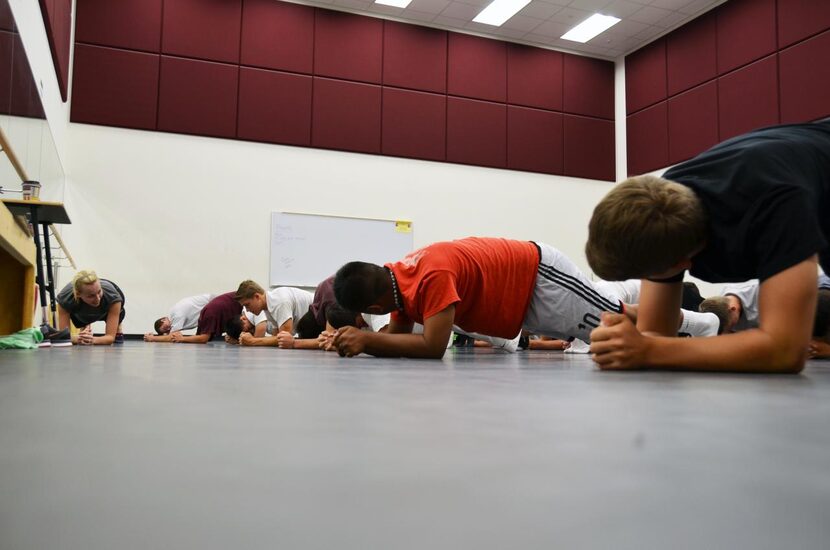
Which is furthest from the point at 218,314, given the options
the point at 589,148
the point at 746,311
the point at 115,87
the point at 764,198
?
the point at 589,148

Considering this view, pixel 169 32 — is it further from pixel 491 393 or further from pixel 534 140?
pixel 491 393

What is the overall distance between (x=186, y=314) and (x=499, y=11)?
493cm

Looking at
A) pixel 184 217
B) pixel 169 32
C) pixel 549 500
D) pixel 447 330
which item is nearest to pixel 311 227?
pixel 184 217

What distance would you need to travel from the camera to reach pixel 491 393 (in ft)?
2.85

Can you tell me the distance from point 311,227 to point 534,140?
3127 millimetres

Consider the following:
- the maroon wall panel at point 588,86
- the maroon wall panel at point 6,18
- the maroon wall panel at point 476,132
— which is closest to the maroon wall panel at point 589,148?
the maroon wall panel at point 588,86

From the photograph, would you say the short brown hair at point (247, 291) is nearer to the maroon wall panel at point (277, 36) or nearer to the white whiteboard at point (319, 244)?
the white whiteboard at point (319, 244)

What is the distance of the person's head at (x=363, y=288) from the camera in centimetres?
212

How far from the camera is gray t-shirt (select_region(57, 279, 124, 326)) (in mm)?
4277

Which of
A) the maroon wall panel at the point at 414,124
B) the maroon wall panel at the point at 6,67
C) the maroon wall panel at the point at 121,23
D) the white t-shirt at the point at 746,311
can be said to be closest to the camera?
the maroon wall panel at the point at 6,67

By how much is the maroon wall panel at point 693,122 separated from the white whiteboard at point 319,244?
352 centimetres

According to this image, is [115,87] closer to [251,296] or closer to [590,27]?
[251,296]

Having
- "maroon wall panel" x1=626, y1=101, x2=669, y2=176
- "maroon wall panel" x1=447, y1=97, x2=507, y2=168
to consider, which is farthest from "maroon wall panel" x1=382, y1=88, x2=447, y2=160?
"maroon wall panel" x1=626, y1=101, x2=669, y2=176

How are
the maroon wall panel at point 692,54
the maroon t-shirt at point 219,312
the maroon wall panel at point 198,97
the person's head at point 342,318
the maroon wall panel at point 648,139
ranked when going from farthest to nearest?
the maroon wall panel at point 648,139 → the maroon wall panel at point 692,54 → the maroon wall panel at point 198,97 → the maroon t-shirt at point 219,312 → the person's head at point 342,318
